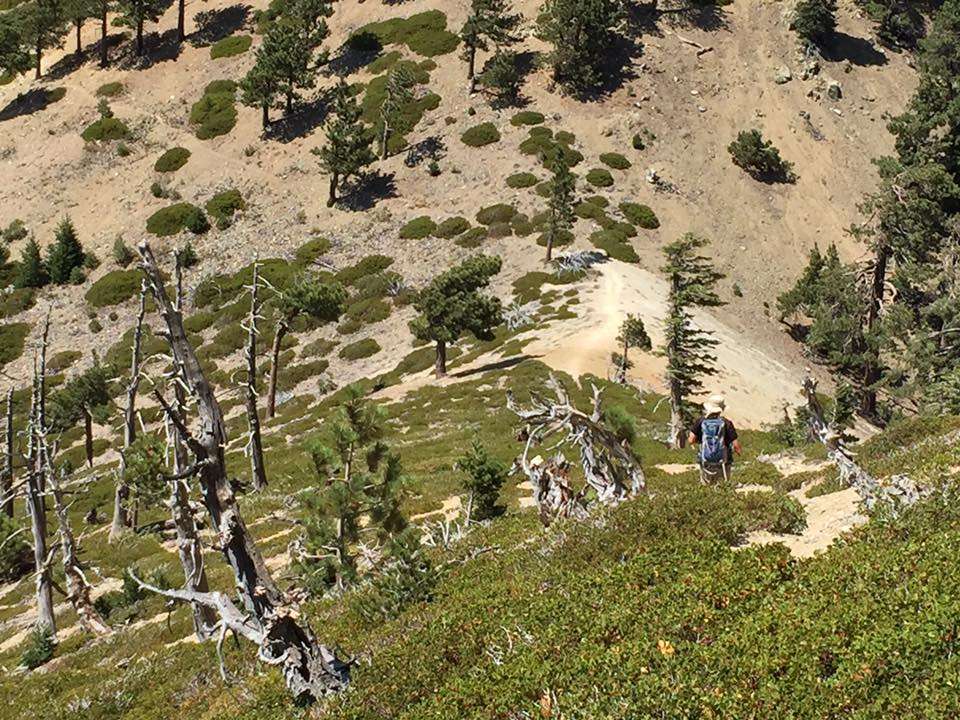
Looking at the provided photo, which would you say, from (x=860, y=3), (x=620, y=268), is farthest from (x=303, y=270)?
(x=860, y=3)

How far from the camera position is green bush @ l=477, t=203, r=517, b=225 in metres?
67.4

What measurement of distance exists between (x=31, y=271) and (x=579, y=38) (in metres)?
58.2

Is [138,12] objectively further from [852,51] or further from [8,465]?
[852,51]

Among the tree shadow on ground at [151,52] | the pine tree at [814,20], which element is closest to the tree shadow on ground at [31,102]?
the tree shadow on ground at [151,52]

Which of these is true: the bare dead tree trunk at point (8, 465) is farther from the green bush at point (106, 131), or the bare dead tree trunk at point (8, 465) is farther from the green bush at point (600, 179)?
the green bush at point (106, 131)

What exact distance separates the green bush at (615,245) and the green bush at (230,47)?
54137 millimetres

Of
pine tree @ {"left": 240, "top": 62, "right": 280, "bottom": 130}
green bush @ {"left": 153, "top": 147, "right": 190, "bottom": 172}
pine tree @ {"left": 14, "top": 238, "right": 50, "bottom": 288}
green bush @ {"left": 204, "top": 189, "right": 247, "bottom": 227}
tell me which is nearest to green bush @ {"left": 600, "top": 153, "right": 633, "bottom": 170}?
pine tree @ {"left": 240, "top": 62, "right": 280, "bottom": 130}

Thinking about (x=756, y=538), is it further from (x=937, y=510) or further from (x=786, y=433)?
(x=786, y=433)

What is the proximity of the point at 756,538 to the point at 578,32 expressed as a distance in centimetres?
7736

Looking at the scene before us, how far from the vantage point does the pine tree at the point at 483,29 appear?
78938mm

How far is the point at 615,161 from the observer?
2931 inches

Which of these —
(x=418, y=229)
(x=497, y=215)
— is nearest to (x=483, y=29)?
(x=497, y=215)

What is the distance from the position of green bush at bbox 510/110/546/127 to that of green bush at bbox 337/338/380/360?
107ft

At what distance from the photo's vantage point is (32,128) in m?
85.7
